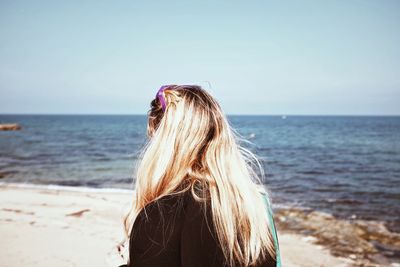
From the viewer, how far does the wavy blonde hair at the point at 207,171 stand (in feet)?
5.42

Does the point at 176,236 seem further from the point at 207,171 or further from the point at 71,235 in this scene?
the point at 71,235

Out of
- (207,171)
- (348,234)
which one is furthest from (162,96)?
(348,234)

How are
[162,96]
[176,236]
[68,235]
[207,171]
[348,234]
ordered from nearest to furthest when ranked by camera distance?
[176,236]
[207,171]
[162,96]
[68,235]
[348,234]

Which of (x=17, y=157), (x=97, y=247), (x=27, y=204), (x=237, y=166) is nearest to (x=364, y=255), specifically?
(x=97, y=247)

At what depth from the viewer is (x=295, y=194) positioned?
36.9ft

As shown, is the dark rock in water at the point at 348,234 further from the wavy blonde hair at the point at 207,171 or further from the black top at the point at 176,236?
the black top at the point at 176,236

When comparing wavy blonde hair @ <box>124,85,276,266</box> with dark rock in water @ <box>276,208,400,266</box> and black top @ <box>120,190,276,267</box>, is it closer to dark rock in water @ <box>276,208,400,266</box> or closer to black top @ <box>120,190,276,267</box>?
black top @ <box>120,190,276,267</box>

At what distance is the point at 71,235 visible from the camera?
19.4 feet

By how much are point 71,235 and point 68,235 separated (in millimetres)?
52

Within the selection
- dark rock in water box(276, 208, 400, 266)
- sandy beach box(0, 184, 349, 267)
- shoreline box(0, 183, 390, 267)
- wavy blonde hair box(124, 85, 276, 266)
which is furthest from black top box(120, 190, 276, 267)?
dark rock in water box(276, 208, 400, 266)

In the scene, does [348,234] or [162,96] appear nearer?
[162,96]

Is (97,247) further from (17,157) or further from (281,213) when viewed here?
(17,157)

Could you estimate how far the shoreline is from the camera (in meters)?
5.01

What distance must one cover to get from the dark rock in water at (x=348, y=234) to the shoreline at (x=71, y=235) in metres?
0.18
